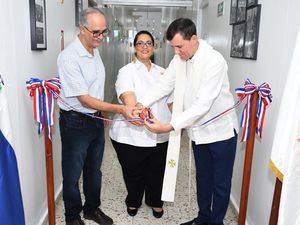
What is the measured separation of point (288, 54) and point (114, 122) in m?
1.27

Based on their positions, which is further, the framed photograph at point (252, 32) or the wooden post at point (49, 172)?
the framed photograph at point (252, 32)

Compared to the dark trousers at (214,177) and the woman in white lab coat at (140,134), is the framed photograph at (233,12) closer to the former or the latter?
the woman in white lab coat at (140,134)

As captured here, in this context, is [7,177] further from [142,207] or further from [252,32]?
[252,32]

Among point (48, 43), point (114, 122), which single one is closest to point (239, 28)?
point (114, 122)

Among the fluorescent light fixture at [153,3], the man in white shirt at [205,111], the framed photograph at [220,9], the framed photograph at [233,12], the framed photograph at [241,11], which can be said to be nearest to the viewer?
the man in white shirt at [205,111]

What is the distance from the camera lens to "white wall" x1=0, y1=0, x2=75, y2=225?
1.75m

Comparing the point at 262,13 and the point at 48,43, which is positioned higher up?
the point at 262,13

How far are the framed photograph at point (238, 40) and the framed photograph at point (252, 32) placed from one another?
0.08m

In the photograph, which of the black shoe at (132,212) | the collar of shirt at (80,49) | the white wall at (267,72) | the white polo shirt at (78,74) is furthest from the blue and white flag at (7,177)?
the white wall at (267,72)

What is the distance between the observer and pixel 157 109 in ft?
7.59

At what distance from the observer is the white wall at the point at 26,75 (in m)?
1.75

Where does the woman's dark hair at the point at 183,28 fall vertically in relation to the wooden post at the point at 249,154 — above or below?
above

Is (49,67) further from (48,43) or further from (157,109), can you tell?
(157,109)

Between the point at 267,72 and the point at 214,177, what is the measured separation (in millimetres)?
791
